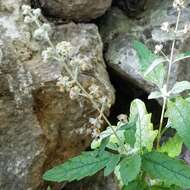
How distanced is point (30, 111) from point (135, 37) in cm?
66

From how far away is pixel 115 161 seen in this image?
3.79ft

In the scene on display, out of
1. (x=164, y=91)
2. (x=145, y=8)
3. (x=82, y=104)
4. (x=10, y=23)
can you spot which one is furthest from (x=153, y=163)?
(x=145, y=8)

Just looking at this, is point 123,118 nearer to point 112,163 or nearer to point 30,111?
point 112,163

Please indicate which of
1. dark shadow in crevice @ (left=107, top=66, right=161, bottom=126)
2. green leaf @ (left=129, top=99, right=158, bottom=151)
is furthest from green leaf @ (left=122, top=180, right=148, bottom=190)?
dark shadow in crevice @ (left=107, top=66, right=161, bottom=126)

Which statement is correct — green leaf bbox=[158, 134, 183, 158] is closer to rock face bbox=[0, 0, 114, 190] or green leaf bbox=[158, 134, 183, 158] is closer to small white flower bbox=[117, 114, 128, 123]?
small white flower bbox=[117, 114, 128, 123]

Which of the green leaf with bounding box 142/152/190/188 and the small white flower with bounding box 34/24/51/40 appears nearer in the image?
the small white flower with bounding box 34/24/51/40

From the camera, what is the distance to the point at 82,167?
1183 millimetres

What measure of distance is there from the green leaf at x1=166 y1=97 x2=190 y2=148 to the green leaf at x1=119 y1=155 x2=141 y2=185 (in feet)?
0.38

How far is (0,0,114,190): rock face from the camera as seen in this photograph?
1719mm

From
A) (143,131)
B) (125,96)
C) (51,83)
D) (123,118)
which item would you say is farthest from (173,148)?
(125,96)

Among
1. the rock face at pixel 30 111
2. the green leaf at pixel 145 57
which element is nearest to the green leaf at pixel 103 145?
the green leaf at pixel 145 57

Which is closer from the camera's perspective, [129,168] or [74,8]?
[129,168]

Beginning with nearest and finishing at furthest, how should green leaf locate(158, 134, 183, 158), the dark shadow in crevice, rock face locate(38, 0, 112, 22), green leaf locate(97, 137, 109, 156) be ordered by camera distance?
green leaf locate(97, 137, 109, 156), green leaf locate(158, 134, 183, 158), rock face locate(38, 0, 112, 22), the dark shadow in crevice

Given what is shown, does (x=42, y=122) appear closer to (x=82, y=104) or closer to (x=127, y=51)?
(x=82, y=104)
